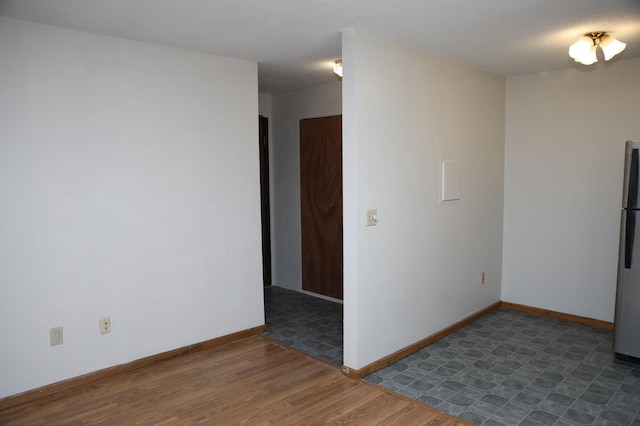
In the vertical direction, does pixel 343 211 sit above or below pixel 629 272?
above

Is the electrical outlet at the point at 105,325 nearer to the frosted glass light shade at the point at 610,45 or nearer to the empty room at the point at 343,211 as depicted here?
the empty room at the point at 343,211

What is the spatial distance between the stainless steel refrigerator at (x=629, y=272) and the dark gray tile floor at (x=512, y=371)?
0.63 feet

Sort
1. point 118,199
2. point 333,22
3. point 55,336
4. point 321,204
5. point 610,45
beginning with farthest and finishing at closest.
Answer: point 321,204 → point 118,199 → point 610,45 → point 55,336 → point 333,22

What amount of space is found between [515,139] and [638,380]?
2.45 m

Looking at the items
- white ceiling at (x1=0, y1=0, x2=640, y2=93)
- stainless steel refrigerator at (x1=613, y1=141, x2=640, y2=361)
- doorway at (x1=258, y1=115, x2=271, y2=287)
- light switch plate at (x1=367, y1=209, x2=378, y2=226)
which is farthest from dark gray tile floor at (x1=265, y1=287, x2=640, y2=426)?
white ceiling at (x1=0, y1=0, x2=640, y2=93)

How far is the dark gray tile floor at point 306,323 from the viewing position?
3.75 meters

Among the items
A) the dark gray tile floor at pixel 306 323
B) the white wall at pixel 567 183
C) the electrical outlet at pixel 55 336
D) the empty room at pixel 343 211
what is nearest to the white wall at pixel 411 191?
the empty room at pixel 343 211

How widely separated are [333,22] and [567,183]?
9.43 ft

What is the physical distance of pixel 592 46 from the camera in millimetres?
3178

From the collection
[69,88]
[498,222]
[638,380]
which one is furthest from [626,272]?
[69,88]

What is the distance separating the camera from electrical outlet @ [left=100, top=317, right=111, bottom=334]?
3158 mm

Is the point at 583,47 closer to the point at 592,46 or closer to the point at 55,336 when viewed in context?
the point at 592,46

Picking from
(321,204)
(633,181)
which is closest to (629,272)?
(633,181)

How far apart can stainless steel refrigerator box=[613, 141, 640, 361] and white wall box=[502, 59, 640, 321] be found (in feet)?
2.69
